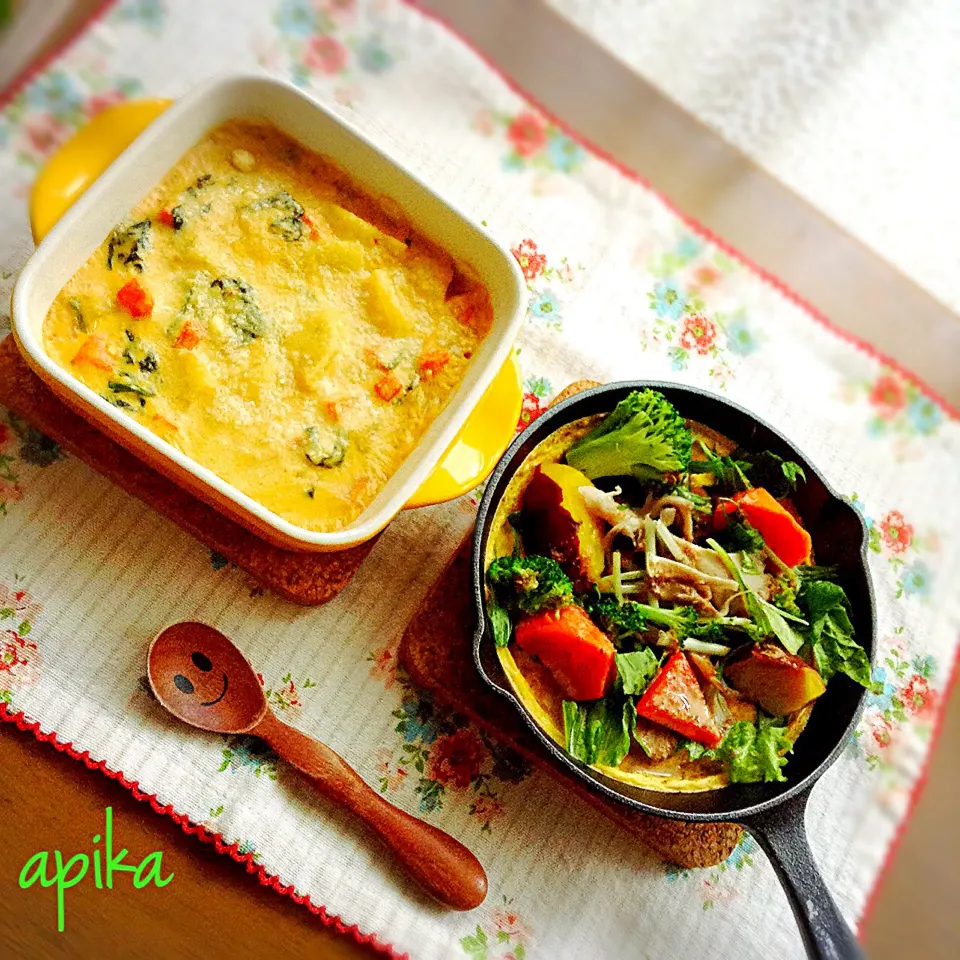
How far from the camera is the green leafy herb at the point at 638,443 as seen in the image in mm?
1686

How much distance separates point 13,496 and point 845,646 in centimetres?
148

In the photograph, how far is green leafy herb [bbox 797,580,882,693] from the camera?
5.49 feet

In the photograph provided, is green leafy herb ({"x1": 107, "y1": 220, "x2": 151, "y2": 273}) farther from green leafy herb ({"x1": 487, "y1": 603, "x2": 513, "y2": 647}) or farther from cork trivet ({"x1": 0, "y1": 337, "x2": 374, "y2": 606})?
green leafy herb ({"x1": 487, "y1": 603, "x2": 513, "y2": 647})

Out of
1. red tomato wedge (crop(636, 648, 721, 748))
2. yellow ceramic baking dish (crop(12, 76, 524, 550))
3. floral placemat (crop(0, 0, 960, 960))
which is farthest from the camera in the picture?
Result: floral placemat (crop(0, 0, 960, 960))

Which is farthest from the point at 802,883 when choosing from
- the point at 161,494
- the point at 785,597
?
the point at 161,494

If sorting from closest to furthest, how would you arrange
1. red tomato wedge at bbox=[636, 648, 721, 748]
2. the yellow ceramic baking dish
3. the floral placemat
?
the yellow ceramic baking dish
red tomato wedge at bbox=[636, 648, 721, 748]
the floral placemat

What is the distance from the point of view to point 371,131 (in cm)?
Result: 210

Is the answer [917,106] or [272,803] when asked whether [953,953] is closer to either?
[272,803]

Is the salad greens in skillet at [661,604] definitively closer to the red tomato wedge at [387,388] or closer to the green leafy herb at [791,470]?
the green leafy herb at [791,470]

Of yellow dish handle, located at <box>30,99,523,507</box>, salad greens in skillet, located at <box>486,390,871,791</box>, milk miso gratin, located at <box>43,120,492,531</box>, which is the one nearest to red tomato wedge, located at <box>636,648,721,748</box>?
salad greens in skillet, located at <box>486,390,871,791</box>

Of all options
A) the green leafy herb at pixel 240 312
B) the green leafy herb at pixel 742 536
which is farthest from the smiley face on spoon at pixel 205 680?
the green leafy herb at pixel 742 536

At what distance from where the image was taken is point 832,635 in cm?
170

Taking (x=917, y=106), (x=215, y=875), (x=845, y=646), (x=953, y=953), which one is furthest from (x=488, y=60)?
(x=953, y=953)

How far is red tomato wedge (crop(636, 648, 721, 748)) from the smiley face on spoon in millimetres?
659
